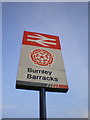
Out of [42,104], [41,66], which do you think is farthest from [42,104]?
[41,66]

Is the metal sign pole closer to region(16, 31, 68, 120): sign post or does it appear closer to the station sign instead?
region(16, 31, 68, 120): sign post

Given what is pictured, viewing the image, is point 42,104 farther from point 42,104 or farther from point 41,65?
point 41,65

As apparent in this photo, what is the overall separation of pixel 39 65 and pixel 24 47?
0.88 meters

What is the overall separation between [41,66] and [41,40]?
3.74 feet

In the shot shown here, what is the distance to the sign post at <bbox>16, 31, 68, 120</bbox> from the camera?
6.46 metres

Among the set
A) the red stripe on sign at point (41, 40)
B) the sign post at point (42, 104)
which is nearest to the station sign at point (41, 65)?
the red stripe on sign at point (41, 40)

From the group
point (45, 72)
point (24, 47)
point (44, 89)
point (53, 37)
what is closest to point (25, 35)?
point (24, 47)

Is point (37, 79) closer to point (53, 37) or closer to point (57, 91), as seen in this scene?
point (57, 91)

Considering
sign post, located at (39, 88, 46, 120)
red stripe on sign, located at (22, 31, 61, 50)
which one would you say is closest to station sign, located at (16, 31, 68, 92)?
red stripe on sign, located at (22, 31, 61, 50)

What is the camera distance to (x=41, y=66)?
271 inches

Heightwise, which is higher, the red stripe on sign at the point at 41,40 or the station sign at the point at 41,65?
Answer: the red stripe on sign at the point at 41,40

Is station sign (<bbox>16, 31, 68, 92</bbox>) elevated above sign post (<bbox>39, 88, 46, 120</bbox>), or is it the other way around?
station sign (<bbox>16, 31, 68, 92</bbox>)

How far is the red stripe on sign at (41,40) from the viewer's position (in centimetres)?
740

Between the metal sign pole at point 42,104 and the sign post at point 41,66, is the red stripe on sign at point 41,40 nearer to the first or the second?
the sign post at point 41,66
